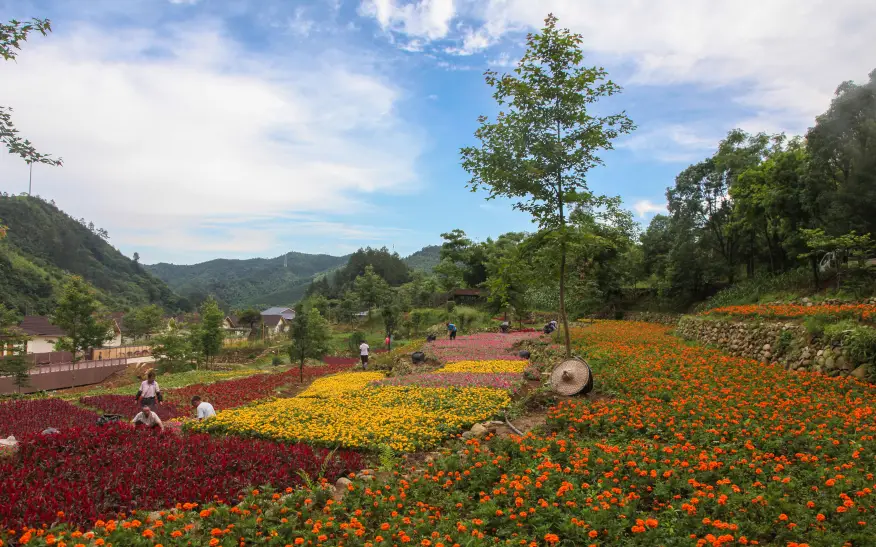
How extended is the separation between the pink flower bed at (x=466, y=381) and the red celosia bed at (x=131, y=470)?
583cm

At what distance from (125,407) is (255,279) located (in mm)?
171294

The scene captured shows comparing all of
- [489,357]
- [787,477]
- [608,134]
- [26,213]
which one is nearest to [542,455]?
[787,477]

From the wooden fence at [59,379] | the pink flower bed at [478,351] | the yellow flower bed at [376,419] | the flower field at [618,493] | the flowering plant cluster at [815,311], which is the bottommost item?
the wooden fence at [59,379]

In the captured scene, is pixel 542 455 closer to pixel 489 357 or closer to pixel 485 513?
pixel 485 513

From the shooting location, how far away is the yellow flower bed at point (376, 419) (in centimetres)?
838

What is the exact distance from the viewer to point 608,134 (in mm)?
11492

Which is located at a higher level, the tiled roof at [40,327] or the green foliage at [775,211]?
the green foliage at [775,211]

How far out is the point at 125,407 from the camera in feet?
50.0

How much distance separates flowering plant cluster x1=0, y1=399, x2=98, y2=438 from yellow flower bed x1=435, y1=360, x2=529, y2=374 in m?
10.7

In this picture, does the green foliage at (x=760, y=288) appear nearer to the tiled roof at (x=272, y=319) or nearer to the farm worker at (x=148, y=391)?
the farm worker at (x=148, y=391)

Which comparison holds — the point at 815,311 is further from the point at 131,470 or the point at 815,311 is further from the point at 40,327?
the point at 40,327

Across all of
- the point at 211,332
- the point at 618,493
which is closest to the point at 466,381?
the point at 618,493

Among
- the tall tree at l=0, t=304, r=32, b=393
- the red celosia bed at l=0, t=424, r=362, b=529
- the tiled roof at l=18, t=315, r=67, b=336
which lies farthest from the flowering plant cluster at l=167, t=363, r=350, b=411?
the tiled roof at l=18, t=315, r=67, b=336

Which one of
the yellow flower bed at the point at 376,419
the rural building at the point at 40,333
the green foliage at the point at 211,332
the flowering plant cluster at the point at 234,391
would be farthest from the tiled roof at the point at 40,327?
the yellow flower bed at the point at 376,419
